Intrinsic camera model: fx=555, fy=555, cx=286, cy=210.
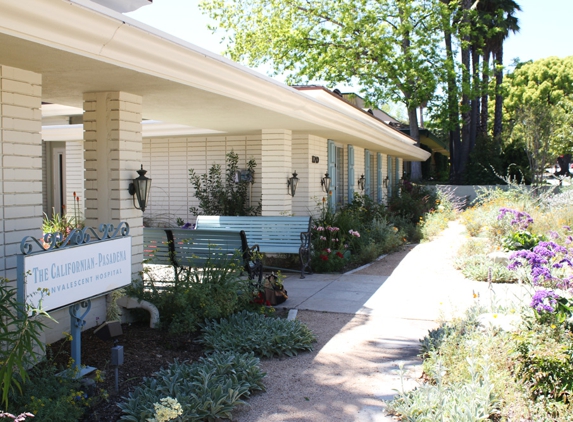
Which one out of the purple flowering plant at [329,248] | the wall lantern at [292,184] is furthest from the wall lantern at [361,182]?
the wall lantern at [292,184]

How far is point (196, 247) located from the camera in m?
7.36

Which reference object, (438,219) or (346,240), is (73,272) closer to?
(346,240)

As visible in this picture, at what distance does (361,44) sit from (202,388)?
2627cm

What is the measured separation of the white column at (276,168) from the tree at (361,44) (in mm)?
18092

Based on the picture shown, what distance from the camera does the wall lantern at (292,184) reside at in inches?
423

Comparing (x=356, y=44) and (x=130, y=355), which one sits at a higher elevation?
(x=356, y=44)

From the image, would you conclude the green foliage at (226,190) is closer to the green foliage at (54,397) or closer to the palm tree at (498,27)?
the green foliage at (54,397)

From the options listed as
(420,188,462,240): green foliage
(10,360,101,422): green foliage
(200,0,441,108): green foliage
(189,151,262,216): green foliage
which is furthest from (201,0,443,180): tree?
(10,360,101,422): green foliage

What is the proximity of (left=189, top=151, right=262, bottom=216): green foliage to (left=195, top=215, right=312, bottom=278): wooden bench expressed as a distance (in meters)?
2.51

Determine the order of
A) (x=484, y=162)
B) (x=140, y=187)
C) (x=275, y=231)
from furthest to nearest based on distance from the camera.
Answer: (x=484, y=162), (x=275, y=231), (x=140, y=187)

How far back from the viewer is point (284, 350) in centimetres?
523

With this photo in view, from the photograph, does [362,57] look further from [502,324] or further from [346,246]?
[502,324]

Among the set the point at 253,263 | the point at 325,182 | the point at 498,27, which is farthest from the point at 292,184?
the point at 498,27

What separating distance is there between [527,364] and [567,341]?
0.32m
